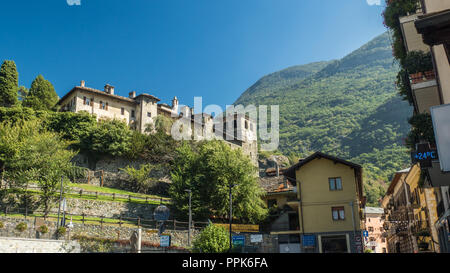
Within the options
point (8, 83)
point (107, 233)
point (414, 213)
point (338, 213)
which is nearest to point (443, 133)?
point (338, 213)

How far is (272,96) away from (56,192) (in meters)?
159

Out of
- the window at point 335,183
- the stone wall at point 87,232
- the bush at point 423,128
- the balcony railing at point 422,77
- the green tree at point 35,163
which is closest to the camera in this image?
the bush at point 423,128

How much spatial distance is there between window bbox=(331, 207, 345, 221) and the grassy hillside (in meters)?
63.6

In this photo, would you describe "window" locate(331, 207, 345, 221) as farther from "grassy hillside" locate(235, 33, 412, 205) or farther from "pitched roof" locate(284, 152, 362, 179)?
"grassy hillside" locate(235, 33, 412, 205)

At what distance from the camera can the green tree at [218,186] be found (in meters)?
35.8

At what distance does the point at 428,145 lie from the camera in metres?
11.8

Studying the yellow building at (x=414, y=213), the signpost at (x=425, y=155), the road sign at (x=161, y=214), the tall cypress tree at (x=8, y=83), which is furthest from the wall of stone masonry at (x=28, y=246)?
the tall cypress tree at (x=8, y=83)

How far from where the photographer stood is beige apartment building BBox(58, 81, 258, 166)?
58.0 metres

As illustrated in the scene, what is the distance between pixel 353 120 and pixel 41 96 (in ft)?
353

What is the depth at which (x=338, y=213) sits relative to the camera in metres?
30.0

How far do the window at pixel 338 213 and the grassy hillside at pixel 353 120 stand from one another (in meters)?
63.6

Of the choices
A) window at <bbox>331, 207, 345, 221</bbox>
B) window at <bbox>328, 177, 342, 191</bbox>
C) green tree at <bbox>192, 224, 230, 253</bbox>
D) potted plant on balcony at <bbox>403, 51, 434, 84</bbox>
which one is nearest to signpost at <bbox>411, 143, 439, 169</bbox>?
potted plant on balcony at <bbox>403, 51, 434, 84</bbox>

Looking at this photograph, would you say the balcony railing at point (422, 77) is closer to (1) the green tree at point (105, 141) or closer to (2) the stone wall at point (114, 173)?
(2) the stone wall at point (114, 173)
